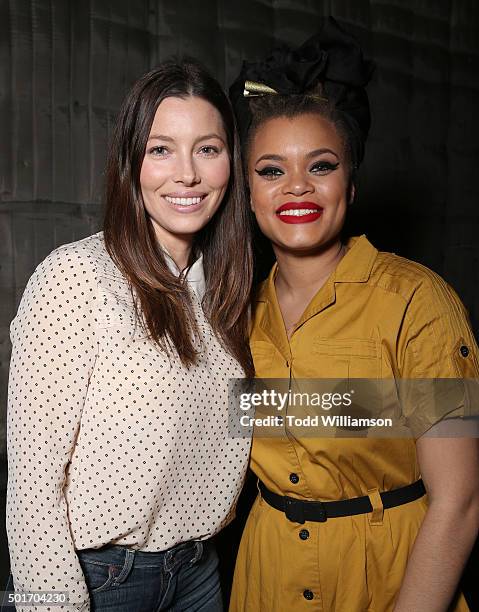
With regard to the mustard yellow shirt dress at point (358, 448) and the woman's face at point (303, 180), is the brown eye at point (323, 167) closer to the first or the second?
the woman's face at point (303, 180)

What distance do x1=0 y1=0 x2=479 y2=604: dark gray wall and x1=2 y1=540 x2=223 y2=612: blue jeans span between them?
1.09 m

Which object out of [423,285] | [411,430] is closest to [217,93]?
[423,285]

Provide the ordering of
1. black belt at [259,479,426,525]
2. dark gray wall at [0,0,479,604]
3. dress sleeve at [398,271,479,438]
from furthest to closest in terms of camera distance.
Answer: dark gray wall at [0,0,479,604] < black belt at [259,479,426,525] < dress sleeve at [398,271,479,438]

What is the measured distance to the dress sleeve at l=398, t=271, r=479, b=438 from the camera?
1534mm

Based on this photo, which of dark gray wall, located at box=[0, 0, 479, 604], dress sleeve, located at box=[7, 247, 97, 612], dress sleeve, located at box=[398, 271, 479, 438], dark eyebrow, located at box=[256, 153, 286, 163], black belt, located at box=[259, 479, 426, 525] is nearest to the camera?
dress sleeve, located at box=[7, 247, 97, 612]

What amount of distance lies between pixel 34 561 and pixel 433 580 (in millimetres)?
806

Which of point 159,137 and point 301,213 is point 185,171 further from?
point 301,213

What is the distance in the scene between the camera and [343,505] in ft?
5.45

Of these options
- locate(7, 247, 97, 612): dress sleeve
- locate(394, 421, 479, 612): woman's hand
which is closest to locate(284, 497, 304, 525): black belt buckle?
locate(394, 421, 479, 612): woman's hand

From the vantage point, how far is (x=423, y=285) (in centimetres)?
161

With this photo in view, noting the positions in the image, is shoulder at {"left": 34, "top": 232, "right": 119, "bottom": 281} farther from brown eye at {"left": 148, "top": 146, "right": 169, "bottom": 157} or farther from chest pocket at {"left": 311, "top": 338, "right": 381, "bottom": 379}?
chest pocket at {"left": 311, "top": 338, "right": 381, "bottom": 379}

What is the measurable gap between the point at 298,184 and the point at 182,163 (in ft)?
0.88

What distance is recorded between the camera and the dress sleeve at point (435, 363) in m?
1.53

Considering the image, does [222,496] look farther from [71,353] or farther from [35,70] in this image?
[35,70]
